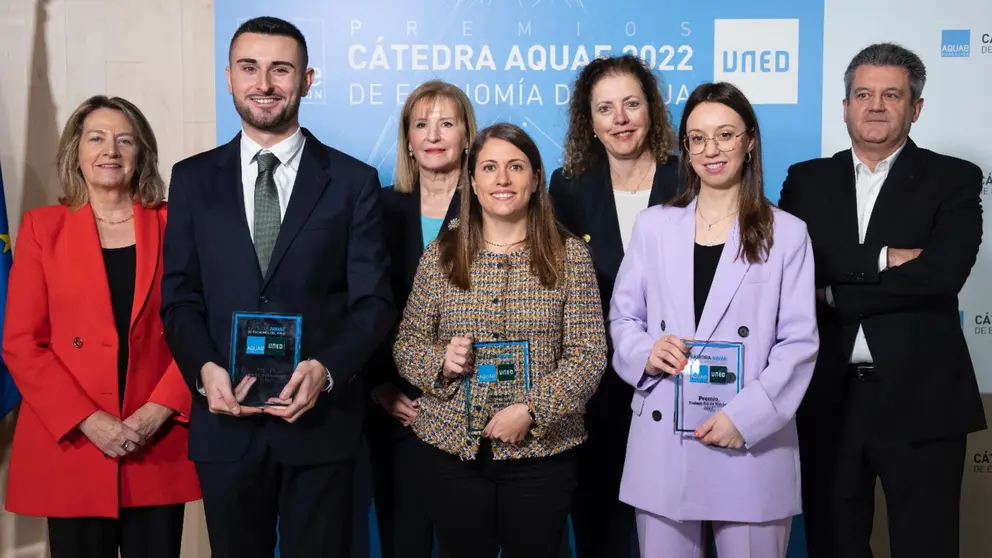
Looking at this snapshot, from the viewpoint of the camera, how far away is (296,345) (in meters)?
2.42

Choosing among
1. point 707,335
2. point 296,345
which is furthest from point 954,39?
point 296,345

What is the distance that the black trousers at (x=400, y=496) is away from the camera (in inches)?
127

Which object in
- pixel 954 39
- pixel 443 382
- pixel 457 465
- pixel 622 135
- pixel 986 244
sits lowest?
pixel 457 465

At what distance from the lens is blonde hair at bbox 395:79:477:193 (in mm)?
3252

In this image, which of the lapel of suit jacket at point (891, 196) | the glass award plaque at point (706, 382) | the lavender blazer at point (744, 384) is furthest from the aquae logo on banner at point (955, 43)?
the glass award plaque at point (706, 382)

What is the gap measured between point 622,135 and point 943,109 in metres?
1.77

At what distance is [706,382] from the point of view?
2.47 m

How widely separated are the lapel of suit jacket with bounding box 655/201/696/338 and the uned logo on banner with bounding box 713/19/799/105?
1.60 m

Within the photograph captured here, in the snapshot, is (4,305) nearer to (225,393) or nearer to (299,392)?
(225,393)

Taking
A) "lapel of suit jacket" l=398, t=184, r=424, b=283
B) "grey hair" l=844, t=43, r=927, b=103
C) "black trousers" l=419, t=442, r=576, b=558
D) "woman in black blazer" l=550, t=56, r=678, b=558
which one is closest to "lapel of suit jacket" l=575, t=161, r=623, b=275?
"woman in black blazer" l=550, t=56, r=678, b=558

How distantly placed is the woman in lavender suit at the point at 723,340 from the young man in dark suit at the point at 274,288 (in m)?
0.83

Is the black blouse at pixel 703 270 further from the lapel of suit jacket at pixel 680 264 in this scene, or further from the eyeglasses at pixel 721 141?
the eyeglasses at pixel 721 141

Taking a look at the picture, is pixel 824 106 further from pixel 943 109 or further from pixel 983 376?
pixel 983 376

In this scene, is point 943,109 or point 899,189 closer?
point 899,189
